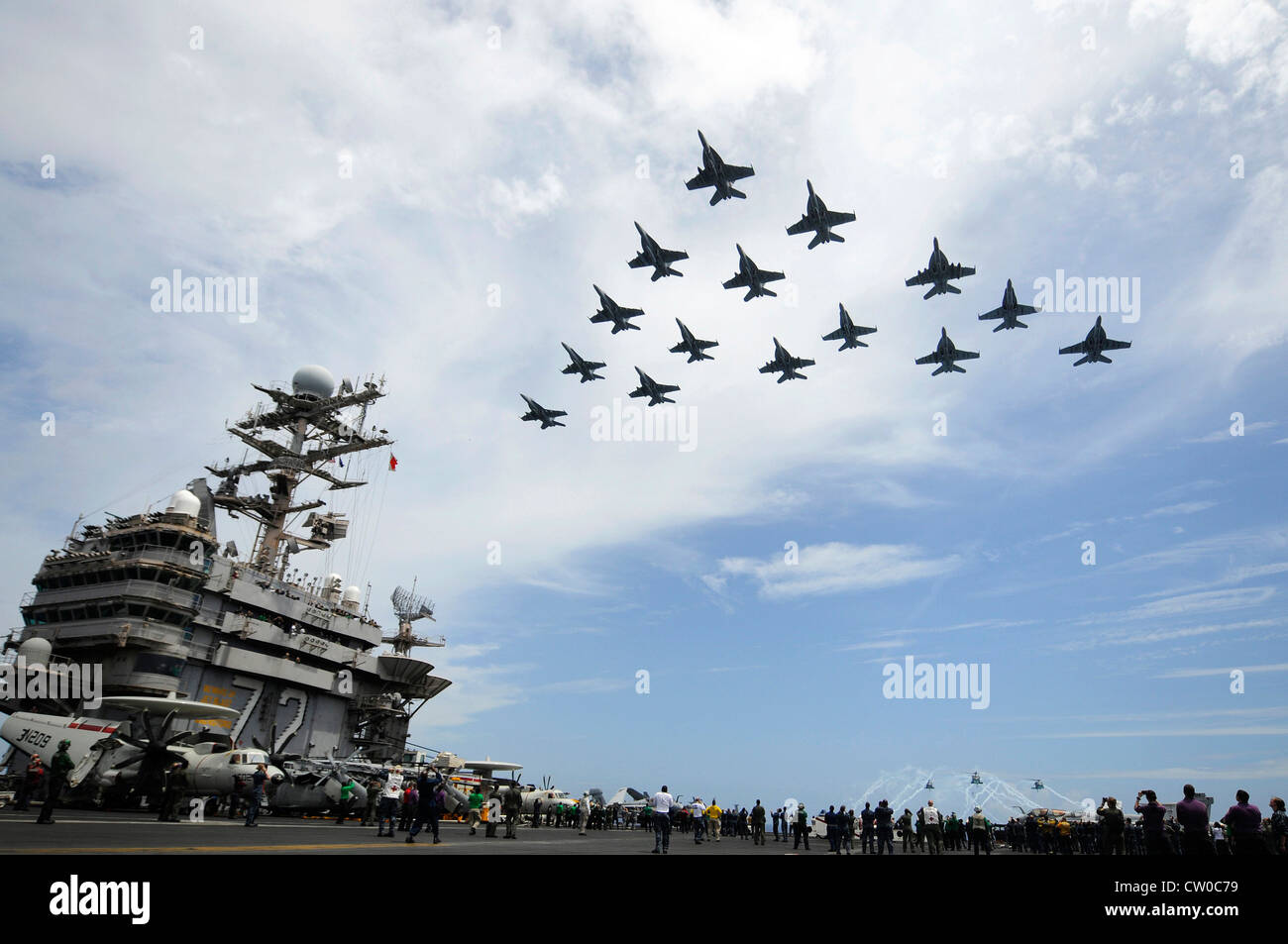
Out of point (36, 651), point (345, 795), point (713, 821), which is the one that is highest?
point (36, 651)

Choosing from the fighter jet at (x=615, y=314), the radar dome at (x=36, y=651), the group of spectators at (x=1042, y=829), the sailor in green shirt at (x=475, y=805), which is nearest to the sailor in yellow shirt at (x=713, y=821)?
the group of spectators at (x=1042, y=829)

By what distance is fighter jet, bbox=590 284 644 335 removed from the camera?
4084 centimetres

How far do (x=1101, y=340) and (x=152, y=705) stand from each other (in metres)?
53.3

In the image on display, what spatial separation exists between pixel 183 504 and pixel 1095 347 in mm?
56038

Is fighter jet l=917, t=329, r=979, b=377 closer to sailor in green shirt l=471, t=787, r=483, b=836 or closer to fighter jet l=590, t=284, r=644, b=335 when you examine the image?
fighter jet l=590, t=284, r=644, b=335

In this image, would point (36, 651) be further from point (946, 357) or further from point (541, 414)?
point (946, 357)

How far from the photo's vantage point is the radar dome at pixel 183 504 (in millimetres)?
42044

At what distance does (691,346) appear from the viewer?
43531 millimetres

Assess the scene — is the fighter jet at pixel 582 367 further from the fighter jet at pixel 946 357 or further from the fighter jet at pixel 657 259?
the fighter jet at pixel 946 357

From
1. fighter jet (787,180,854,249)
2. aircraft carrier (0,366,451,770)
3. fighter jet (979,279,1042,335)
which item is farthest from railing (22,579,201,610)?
fighter jet (979,279,1042,335)

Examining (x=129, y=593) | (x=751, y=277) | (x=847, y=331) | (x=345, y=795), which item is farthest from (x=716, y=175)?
(x=129, y=593)
